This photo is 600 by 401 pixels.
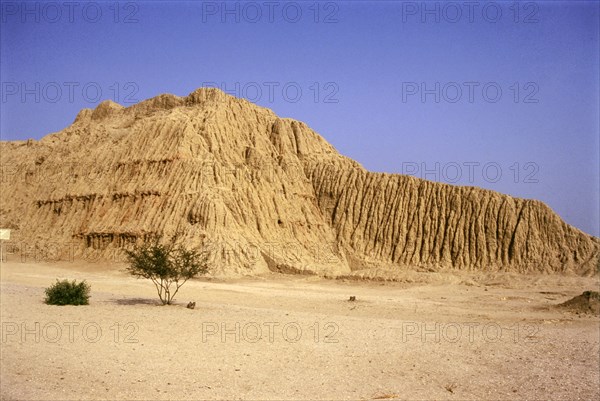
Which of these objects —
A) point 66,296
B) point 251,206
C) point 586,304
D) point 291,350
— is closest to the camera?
point 291,350

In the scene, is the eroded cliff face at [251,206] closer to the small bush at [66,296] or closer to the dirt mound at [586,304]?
the small bush at [66,296]

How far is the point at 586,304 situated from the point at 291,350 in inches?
541

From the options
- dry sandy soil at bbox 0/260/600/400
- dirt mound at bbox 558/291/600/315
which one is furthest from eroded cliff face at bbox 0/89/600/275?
dirt mound at bbox 558/291/600/315

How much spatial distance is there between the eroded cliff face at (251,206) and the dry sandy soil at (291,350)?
1557cm

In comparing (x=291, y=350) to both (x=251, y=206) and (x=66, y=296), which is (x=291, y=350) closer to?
(x=66, y=296)

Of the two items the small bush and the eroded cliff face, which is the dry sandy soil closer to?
the small bush

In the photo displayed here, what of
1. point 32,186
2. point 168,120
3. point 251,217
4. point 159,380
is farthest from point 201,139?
point 159,380

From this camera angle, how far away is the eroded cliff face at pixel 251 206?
4056cm

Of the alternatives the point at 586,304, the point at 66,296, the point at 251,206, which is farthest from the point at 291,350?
Answer: the point at 251,206

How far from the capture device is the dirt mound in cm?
2230

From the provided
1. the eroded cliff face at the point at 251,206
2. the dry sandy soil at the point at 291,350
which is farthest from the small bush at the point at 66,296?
the eroded cliff face at the point at 251,206

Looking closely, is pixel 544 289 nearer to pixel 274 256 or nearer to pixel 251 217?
pixel 274 256

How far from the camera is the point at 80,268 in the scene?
1576 inches

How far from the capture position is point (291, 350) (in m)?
14.0
